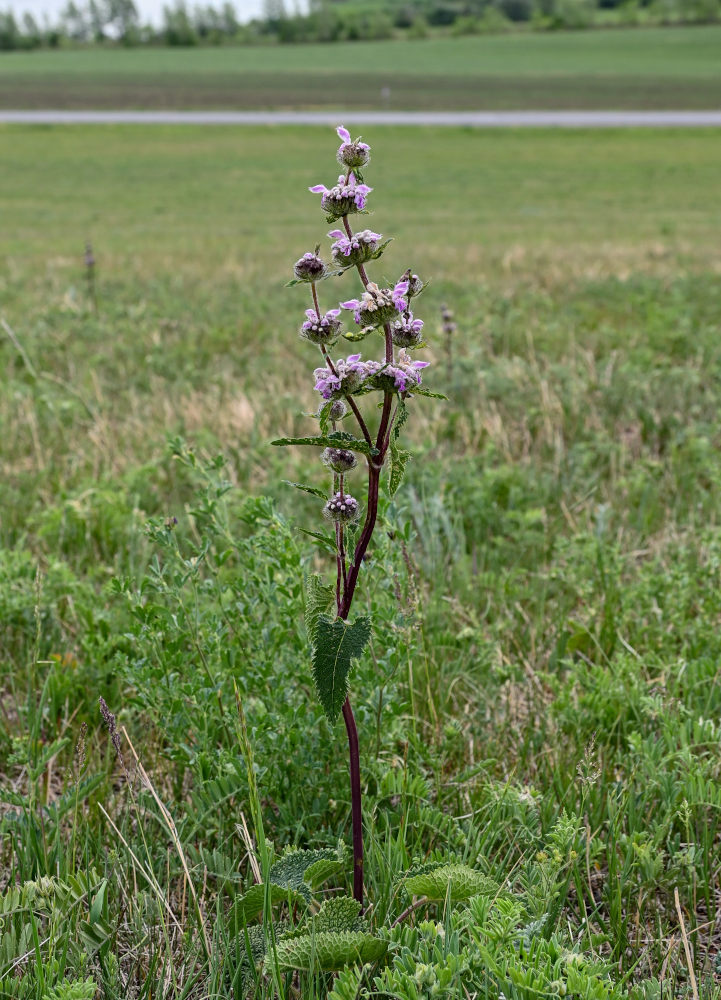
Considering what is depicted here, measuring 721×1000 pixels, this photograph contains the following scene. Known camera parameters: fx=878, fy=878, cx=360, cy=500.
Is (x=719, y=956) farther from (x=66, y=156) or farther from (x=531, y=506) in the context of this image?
(x=66, y=156)

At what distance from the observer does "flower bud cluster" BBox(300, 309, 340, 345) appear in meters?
1.50

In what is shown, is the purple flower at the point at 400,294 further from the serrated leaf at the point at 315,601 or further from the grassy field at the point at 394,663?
the grassy field at the point at 394,663

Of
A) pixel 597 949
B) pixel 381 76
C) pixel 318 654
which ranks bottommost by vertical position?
pixel 597 949

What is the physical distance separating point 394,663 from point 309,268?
3.18ft

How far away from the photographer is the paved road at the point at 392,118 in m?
43.1

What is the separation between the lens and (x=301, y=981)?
5.15ft

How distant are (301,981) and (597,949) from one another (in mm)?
594

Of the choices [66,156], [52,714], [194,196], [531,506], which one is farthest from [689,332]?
[66,156]

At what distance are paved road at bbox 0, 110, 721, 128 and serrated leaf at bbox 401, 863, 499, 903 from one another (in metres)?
43.2

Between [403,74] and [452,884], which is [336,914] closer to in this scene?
[452,884]

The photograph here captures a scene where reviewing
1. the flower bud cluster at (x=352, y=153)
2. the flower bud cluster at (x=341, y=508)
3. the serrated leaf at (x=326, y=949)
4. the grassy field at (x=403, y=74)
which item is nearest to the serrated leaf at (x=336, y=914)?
the serrated leaf at (x=326, y=949)

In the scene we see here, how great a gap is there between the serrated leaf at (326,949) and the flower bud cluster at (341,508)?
729mm

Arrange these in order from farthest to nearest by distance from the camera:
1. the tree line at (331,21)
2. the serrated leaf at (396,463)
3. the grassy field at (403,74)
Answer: the tree line at (331,21) → the grassy field at (403,74) → the serrated leaf at (396,463)

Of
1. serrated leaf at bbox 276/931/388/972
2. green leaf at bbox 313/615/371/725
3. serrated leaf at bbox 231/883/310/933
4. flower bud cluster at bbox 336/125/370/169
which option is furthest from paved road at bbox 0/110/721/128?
serrated leaf at bbox 276/931/388/972
